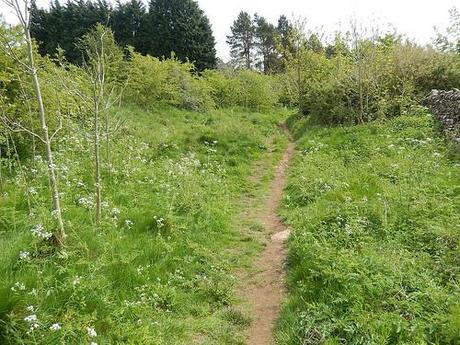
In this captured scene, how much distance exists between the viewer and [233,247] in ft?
23.4

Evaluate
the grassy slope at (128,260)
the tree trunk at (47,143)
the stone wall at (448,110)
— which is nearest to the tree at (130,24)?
the stone wall at (448,110)

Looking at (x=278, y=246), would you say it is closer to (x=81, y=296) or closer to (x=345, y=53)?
(x=81, y=296)

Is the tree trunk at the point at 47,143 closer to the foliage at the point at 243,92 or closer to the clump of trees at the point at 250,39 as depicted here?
the foliage at the point at 243,92

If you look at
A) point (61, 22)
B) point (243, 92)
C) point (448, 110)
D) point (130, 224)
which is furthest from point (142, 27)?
point (130, 224)

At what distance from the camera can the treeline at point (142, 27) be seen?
38.4m

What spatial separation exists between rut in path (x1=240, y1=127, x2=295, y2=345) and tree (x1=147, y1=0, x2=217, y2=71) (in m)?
32.4

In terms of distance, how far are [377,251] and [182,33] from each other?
36385 mm

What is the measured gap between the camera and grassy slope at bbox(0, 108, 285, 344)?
4121 millimetres

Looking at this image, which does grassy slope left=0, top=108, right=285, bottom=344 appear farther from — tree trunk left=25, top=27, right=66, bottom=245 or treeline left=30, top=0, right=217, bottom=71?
treeline left=30, top=0, right=217, bottom=71

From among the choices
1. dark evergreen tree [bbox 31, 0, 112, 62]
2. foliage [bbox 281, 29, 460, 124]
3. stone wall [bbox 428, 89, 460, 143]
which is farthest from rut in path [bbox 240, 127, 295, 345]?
dark evergreen tree [bbox 31, 0, 112, 62]

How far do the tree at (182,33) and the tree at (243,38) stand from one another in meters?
19.8

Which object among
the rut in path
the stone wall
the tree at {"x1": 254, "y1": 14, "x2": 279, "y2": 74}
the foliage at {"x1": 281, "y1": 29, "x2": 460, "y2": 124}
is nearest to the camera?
the rut in path

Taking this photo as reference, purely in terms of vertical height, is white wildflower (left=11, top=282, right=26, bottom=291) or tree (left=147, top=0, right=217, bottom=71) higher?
tree (left=147, top=0, right=217, bottom=71)

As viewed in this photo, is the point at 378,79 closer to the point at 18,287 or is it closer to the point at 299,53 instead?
the point at 299,53
